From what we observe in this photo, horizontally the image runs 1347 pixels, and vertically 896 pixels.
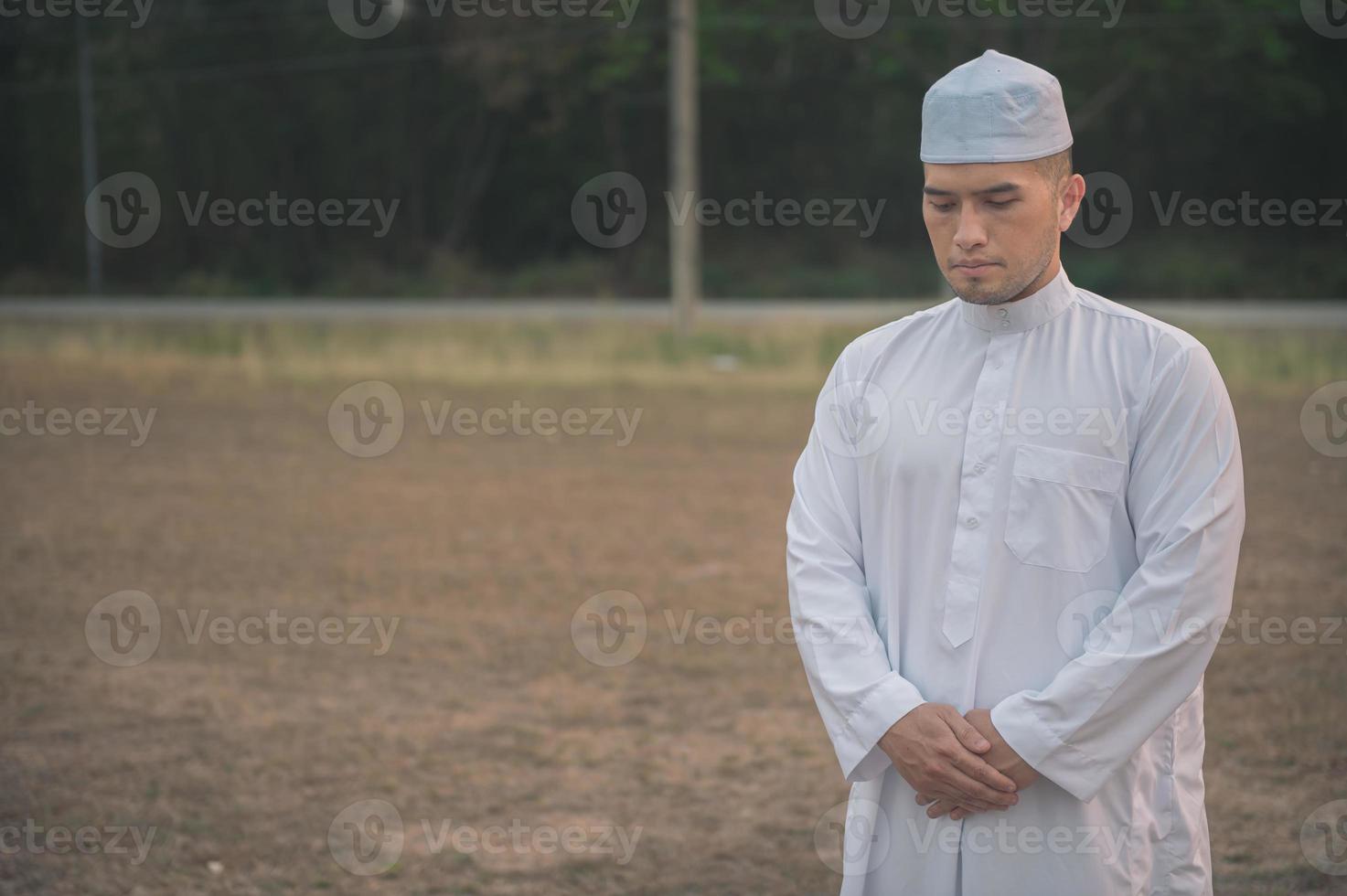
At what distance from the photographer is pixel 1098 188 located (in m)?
27.5

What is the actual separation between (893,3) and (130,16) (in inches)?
772

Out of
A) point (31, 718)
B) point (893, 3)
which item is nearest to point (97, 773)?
point (31, 718)

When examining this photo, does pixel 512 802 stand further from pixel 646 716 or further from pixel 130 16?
pixel 130 16
